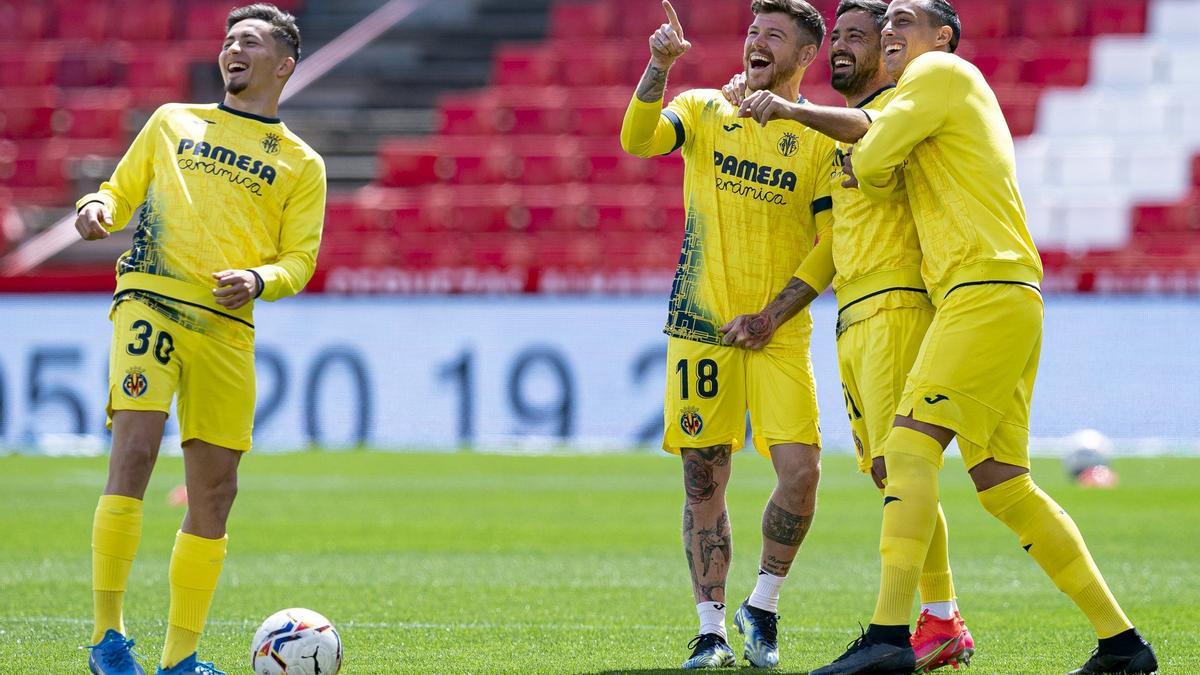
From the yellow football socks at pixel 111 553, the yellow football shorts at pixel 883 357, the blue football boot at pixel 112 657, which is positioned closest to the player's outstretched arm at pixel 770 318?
the yellow football shorts at pixel 883 357

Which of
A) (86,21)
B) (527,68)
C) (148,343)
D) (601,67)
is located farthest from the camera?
(86,21)

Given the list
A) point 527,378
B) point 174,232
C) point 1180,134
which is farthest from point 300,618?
point 1180,134

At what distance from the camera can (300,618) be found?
5.56m

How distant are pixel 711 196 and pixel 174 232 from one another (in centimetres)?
207

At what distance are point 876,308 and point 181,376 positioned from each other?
8.17ft

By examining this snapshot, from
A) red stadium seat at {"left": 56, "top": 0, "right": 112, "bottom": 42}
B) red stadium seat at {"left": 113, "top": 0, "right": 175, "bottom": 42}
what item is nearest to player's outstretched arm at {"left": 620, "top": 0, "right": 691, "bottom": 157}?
red stadium seat at {"left": 113, "top": 0, "right": 175, "bottom": 42}

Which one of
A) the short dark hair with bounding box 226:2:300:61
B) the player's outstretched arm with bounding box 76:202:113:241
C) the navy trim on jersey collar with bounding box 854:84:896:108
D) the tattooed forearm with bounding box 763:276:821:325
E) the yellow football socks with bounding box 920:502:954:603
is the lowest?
the yellow football socks with bounding box 920:502:954:603

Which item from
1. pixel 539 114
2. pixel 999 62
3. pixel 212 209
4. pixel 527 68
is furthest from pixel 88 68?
pixel 212 209

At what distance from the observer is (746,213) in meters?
6.39

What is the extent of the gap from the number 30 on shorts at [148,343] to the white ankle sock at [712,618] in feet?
7.21

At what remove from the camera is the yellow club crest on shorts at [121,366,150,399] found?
562cm

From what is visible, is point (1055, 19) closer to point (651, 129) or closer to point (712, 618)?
point (651, 129)

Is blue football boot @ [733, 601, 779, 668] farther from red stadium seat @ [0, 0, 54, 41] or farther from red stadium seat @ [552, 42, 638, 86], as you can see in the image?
red stadium seat @ [0, 0, 54, 41]

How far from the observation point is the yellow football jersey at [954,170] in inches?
215
